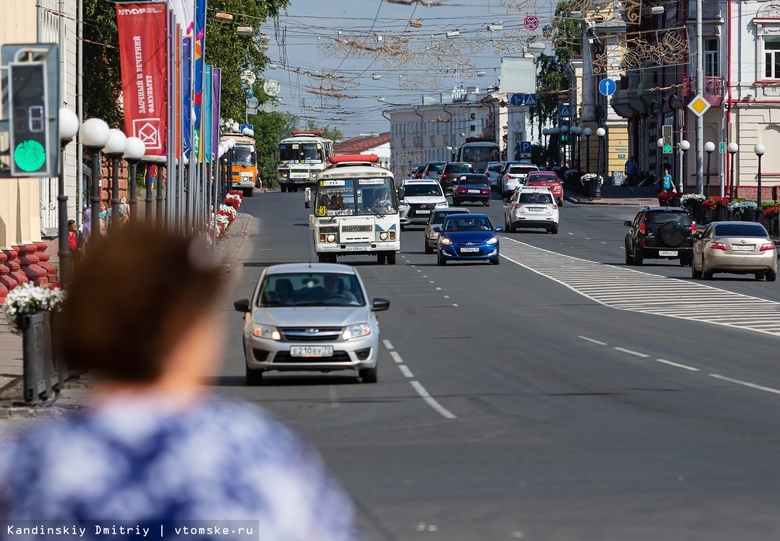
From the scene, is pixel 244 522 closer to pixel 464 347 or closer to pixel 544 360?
pixel 544 360

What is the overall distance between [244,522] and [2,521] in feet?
1.88

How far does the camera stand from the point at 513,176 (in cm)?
8738

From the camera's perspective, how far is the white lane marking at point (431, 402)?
1580cm

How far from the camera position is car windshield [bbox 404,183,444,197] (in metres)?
65.2

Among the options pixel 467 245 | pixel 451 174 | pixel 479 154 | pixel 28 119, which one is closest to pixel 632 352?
pixel 28 119

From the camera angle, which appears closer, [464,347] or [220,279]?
[220,279]

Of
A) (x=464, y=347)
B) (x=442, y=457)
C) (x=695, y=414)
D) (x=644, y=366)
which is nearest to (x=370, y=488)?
(x=442, y=457)

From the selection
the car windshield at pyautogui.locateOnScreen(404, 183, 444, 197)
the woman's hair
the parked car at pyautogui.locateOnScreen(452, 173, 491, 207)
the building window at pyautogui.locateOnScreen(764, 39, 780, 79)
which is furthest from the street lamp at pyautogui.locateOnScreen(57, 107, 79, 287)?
the building window at pyautogui.locateOnScreen(764, 39, 780, 79)

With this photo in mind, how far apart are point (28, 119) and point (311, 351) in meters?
4.37

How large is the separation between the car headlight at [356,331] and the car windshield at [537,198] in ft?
138

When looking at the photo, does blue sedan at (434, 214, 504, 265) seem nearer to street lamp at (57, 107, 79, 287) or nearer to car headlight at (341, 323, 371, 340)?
street lamp at (57, 107, 79, 287)

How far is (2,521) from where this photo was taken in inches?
138

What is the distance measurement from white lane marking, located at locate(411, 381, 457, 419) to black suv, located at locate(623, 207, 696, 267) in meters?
25.7

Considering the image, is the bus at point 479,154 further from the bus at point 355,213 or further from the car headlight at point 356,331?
the car headlight at point 356,331
